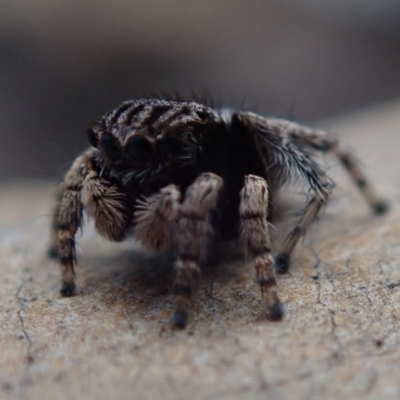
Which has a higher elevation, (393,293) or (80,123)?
(80,123)

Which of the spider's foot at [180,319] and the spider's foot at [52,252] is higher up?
the spider's foot at [52,252]

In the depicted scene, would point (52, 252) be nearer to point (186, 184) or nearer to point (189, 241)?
point (186, 184)

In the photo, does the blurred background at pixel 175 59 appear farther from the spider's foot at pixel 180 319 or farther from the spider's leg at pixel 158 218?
the spider's foot at pixel 180 319

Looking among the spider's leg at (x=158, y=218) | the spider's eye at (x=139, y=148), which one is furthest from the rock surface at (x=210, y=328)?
the spider's eye at (x=139, y=148)

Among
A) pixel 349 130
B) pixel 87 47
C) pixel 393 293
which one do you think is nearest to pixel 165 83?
pixel 87 47

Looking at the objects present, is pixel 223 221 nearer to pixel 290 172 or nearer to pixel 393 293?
pixel 290 172

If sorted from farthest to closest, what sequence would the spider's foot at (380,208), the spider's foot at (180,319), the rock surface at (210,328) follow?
the spider's foot at (380,208)
the spider's foot at (180,319)
the rock surface at (210,328)
